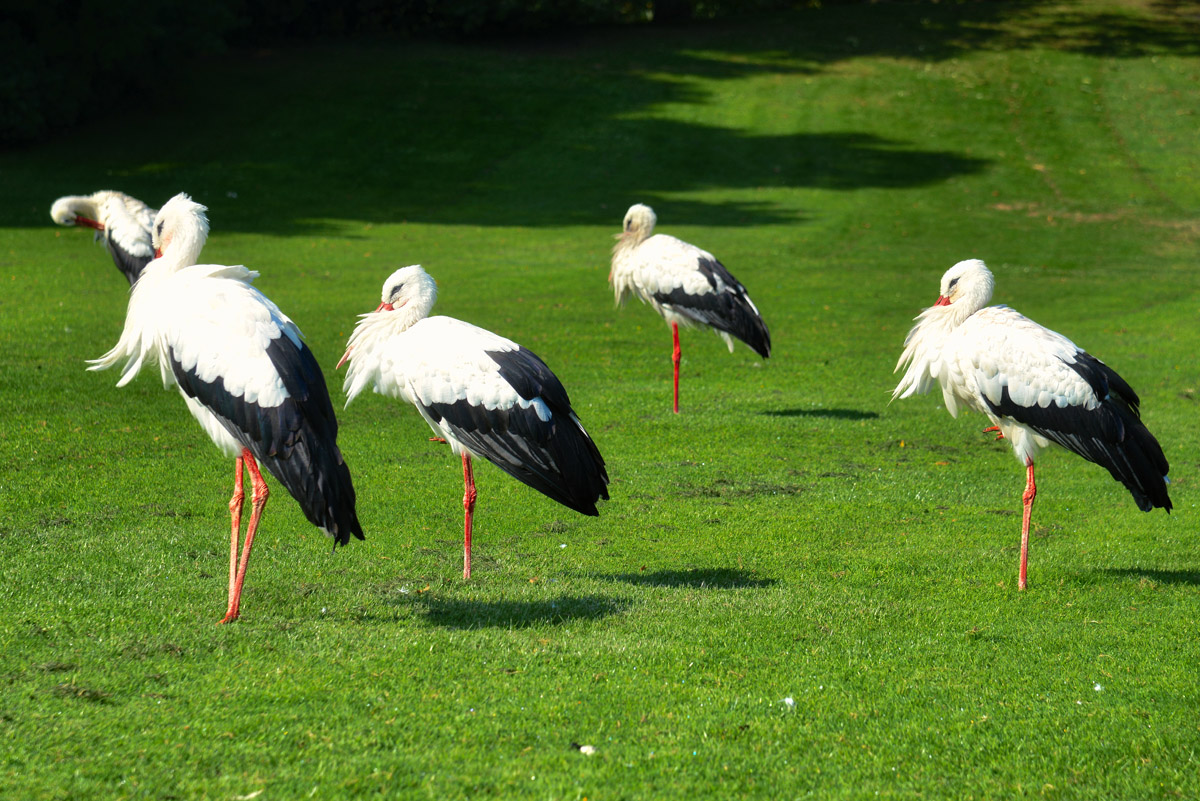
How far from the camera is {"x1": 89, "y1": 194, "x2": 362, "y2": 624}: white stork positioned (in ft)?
21.0

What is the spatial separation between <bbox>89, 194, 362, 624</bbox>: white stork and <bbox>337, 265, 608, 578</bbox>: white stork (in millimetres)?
1205

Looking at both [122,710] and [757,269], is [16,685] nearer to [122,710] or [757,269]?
[122,710]

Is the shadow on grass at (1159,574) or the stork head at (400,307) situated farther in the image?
the stork head at (400,307)

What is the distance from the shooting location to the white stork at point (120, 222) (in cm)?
1614

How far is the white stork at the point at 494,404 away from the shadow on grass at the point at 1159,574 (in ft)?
12.7

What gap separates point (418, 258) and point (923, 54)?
1121 inches

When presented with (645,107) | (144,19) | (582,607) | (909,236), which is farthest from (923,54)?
(582,607)

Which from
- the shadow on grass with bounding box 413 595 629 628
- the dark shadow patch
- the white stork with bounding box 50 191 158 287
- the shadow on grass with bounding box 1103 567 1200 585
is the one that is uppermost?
the white stork with bounding box 50 191 158 287

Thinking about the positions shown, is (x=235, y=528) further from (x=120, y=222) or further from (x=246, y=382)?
(x=120, y=222)

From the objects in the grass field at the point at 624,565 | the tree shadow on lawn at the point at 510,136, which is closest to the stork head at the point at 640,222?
the grass field at the point at 624,565

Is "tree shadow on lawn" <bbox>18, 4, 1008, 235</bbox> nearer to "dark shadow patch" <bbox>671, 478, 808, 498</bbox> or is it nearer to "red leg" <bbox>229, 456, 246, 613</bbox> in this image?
"dark shadow patch" <bbox>671, 478, 808, 498</bbox>

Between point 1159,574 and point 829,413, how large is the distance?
18.0 ft

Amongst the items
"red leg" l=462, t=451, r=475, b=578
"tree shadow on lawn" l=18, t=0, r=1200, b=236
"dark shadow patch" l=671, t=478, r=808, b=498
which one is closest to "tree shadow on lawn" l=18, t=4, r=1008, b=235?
"tree shadow on lawn" l=18, t=0, r=1200, b=236

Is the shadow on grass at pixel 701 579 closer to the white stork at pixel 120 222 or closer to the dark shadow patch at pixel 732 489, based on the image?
the dark shadow patch at pixel 732 489
